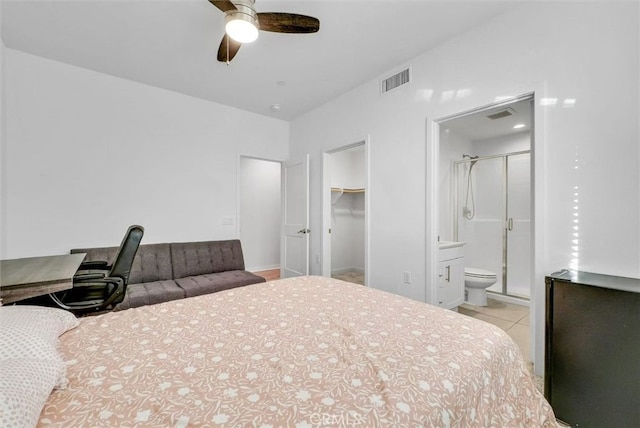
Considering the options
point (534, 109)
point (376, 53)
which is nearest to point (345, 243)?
point (376, 53)

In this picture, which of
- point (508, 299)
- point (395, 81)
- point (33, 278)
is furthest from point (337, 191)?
point (33, 278)

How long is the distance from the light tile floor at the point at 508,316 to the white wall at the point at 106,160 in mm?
3299

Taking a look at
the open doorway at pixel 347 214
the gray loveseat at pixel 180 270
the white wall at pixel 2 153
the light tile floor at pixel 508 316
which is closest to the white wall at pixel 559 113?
the light tile floor at pixel 508 316

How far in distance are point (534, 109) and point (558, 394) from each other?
1.84 meters

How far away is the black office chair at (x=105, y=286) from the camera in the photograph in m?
2.02

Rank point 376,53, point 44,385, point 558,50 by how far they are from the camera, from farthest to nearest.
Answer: point 376,53 < point 558,50 < point 44,385

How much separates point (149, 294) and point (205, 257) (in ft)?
2.99

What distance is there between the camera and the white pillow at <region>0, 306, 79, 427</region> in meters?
0.59

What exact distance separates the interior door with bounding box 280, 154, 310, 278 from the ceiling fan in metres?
2.11

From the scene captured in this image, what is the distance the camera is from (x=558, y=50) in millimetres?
1849

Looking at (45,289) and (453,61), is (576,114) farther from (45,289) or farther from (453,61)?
(45,289)

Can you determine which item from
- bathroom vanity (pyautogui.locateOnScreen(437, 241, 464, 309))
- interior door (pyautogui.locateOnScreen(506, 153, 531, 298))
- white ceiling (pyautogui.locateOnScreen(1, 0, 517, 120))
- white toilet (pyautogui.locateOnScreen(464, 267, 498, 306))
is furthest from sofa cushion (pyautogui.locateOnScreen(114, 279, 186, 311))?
interior door (pyautogui.locateOnScreen(506, 153, 531, 298))

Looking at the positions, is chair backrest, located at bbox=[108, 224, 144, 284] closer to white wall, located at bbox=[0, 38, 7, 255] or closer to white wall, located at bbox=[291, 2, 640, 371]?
white wall, located at bbox=[0, 38, 7, 255]

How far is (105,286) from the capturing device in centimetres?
208
